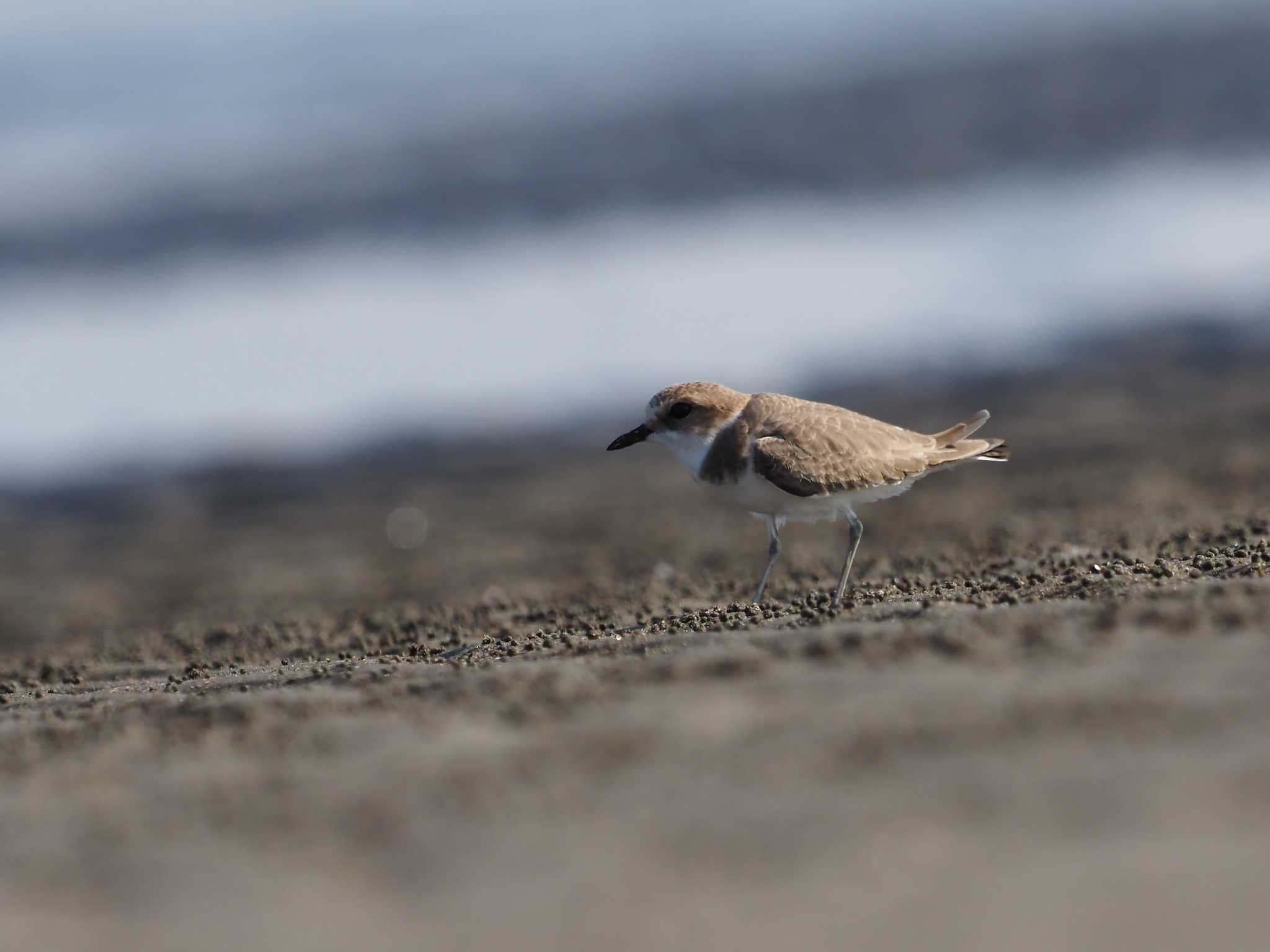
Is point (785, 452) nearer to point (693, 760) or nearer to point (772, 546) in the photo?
point (772, 546)

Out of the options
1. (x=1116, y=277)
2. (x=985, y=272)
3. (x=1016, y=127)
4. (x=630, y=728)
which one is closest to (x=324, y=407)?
(x=985, y=272)

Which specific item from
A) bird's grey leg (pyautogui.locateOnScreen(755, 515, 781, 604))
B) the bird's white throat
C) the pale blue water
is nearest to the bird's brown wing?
the bird's white throat

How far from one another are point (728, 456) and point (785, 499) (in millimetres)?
323

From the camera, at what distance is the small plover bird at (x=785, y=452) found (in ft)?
20.6

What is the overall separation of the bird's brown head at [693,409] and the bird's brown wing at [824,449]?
107mm

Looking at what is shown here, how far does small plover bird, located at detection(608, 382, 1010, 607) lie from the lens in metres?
6.29

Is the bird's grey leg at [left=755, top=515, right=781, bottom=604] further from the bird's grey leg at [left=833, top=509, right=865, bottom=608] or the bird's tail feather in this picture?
the bird's tail feather

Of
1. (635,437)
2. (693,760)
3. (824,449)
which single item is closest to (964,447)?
(824,449)

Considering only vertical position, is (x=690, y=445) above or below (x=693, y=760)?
above

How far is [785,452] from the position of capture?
20.5 ft

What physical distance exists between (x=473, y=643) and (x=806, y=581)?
1.97m

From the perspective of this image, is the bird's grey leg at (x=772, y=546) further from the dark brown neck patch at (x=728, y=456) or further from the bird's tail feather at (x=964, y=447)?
the bird's tail feather at (x=964, y=447)

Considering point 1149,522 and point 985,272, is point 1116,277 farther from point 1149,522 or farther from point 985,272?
point 1149,522

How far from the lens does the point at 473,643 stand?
6191 mm
